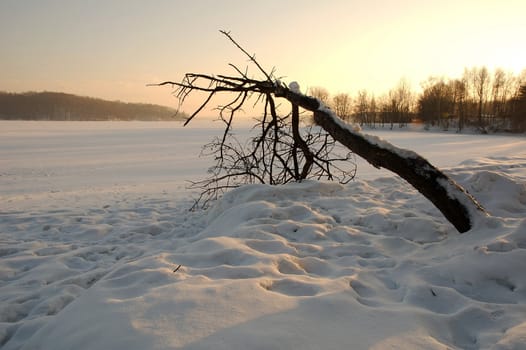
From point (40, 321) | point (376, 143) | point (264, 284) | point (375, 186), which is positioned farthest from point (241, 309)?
point (375, 186)

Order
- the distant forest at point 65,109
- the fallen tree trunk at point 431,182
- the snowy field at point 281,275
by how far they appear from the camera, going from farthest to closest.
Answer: the distant forest at point 65,109 → the fallen tree trunk at point 431,182 → the snowy field at point 281,275

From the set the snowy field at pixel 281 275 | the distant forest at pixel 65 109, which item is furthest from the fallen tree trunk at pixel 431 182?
the distant forest at pixel 65 109

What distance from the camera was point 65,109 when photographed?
371 ft

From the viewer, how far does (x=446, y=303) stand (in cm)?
210

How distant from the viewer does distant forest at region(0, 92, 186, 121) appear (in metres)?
101

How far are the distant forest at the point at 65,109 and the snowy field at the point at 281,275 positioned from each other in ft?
327

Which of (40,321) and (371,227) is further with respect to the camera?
(371,227)

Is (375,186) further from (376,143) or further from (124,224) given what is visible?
(124,224)

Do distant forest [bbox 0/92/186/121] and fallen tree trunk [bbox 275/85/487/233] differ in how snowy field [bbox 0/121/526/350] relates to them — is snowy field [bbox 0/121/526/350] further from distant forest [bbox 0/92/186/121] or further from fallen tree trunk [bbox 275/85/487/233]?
distant forest [bbox 0/92/186/121]

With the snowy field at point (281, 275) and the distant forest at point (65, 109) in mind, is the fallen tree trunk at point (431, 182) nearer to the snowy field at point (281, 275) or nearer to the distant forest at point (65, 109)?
the snowy field at point (281, 275)

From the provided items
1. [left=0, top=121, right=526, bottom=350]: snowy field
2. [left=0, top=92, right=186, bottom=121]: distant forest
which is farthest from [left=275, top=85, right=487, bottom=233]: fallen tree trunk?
[left=0, top=92, right=186, bottom=121]: distant forest

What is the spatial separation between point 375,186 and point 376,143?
271 centimetres

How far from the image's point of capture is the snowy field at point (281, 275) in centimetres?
173

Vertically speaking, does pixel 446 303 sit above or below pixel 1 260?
above
